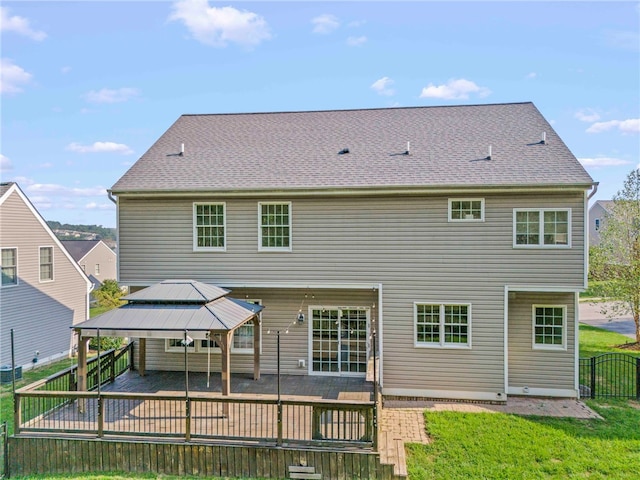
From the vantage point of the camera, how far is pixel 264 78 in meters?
14.1

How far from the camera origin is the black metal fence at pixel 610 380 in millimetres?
9977

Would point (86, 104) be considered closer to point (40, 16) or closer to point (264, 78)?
point (40, 16)

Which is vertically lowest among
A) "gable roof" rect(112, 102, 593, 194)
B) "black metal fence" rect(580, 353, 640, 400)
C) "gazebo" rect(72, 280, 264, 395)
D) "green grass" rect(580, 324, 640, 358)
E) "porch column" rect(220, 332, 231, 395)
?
"green grass" rect(580, 324, 640, 358)

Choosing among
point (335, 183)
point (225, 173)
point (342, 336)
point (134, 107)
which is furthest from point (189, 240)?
point (134, 107)

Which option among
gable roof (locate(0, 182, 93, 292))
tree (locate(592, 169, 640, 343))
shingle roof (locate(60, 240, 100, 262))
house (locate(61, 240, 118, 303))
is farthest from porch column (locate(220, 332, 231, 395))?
shingle roof (locate(60, 240, 100, 262))

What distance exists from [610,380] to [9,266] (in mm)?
19389

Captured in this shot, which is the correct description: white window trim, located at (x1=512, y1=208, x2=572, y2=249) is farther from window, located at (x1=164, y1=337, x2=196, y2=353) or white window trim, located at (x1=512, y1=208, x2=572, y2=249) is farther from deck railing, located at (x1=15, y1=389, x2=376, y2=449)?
window, located at (x1=164, y1=337, x2=196, y2=353)

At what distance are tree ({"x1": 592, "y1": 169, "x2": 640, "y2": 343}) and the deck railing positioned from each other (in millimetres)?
15054

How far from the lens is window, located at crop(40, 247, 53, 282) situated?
1463cm

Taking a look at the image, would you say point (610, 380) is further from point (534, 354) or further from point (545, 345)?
point (534, 354)

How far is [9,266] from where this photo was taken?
13.1 m

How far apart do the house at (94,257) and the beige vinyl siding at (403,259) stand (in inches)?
996

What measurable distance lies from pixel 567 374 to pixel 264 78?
43.2ft

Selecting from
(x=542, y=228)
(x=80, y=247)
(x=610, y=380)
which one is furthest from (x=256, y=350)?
(x=80, y=247)
